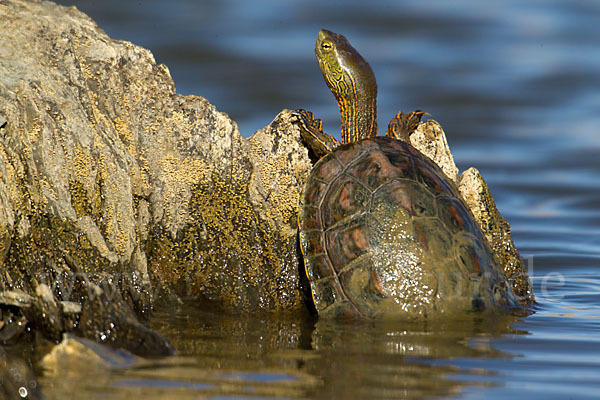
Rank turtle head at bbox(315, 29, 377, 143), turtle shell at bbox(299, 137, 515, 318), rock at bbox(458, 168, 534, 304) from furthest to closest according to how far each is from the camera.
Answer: turtle head at bbox(315, 29, 377, 143)
rock at bbox(458, 168, 534, 304)
turtle shell at bbox(299, 137, 515, 318)

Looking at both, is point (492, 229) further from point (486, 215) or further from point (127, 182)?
point (127, 182)

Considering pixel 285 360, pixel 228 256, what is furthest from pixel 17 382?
pixel 228 256

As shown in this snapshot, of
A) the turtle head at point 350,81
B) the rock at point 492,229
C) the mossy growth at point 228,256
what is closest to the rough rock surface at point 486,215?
the rock at point 492,229

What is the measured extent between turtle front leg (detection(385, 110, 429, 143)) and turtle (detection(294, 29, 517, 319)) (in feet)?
0.79

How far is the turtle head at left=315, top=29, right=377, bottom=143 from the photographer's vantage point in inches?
180

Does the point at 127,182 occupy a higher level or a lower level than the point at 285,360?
higher

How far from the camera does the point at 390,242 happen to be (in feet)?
11.8

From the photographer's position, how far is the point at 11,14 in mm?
3711

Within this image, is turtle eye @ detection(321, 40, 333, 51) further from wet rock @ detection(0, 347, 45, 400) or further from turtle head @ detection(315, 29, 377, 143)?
wet rock @ detection(0, 347, 45, 400)

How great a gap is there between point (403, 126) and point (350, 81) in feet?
1.69

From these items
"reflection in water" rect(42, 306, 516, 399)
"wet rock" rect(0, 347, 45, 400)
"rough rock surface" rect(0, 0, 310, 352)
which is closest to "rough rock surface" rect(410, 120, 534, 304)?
"reflection in water" rect(42, 306, 516, 399)

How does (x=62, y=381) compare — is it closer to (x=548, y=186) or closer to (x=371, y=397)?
(x=371, y=397)

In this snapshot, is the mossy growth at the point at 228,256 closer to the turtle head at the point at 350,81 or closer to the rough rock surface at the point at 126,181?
the rough rock surface at the point at 126,181

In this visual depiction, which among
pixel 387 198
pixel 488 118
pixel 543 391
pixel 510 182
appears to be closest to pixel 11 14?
pixel 387 198
